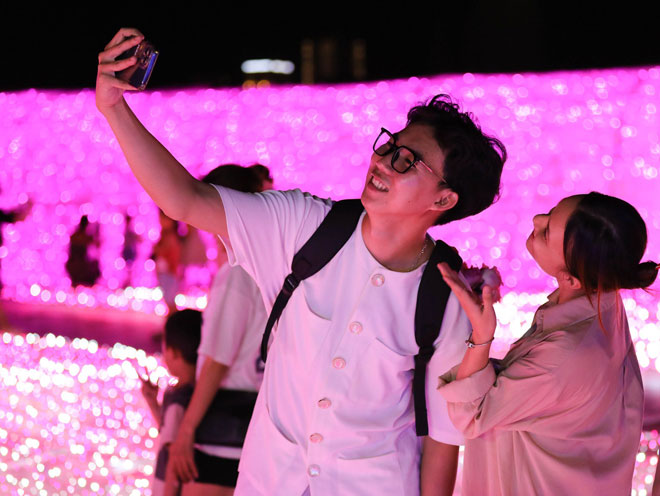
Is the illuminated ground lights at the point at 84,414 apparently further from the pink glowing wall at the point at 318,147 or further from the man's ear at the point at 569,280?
the man's ear at the point at 569,280

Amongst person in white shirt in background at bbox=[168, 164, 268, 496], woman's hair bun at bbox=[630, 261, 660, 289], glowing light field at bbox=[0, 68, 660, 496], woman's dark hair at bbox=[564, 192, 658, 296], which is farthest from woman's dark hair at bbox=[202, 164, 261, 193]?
glowing light field at bbox=[0, 68, 660, 496]

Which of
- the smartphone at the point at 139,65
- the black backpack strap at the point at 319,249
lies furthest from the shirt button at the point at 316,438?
the smartphone at the point at 139,65

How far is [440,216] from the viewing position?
1.99 meters

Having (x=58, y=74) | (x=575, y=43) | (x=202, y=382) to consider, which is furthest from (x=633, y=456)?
(x=58, y=74)

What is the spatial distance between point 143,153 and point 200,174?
8333mm

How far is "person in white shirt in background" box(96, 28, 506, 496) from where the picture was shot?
70.9 inches

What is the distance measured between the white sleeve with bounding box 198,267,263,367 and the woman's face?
1.02m

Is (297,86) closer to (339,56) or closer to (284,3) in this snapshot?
(339,56)

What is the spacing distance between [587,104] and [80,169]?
6.70 meters

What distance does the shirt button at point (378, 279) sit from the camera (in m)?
1.84

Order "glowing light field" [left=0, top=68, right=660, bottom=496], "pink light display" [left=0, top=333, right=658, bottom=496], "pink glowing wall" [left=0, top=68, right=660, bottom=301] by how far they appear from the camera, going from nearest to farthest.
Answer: "pink light display" [left=0, top=333, right=658, bottom=496]
"glowing light field" [left=0, top=68, right=660, bottom=496]
"pink glowing wall" [left=0, top=68, right=660, bottom=301]

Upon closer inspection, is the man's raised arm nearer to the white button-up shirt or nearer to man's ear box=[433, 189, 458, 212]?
the white button-up shirt

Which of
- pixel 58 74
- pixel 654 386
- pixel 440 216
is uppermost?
pixel 58 74

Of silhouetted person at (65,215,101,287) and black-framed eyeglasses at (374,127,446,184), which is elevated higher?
black-framed eyeglasses at (374,127,446,184)
